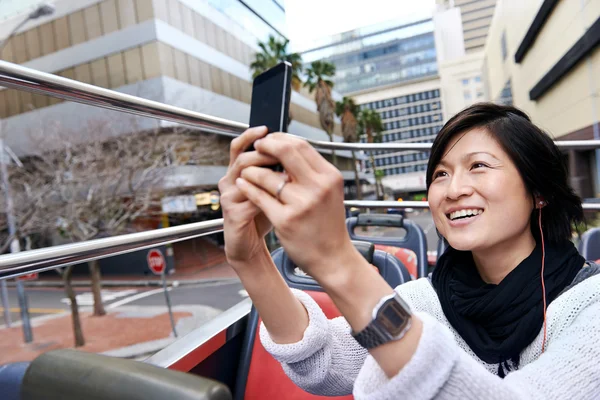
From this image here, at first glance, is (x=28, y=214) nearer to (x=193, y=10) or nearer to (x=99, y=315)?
(x=99, y=315)

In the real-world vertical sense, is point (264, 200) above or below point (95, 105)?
below

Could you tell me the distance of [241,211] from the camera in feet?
1.70

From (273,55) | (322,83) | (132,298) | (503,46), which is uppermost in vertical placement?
(503,46)

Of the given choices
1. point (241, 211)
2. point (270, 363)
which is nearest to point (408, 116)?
point (270, 363)

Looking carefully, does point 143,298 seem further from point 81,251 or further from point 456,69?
point 456,69

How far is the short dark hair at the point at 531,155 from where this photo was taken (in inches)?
33.2

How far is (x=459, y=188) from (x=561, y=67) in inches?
607

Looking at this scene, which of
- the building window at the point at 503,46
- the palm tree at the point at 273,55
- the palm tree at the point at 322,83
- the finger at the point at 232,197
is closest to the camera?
the finger at the point at 232,197

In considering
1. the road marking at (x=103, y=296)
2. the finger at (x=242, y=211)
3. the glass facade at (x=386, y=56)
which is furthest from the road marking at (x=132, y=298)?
the glass facade at (x=386, y=56)

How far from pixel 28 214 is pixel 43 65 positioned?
705 centimetres

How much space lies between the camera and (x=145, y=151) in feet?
39.0

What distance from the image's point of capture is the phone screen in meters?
0.46

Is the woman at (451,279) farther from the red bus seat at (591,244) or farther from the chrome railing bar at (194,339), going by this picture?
the red bus seat at (591,244)

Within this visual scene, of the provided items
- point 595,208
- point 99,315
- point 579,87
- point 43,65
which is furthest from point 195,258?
point 595,208
